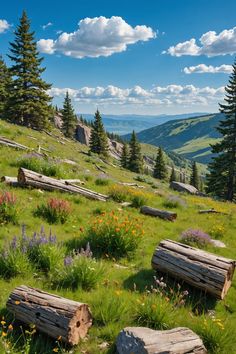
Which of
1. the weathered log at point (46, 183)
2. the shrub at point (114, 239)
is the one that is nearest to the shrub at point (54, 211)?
the shrub at point (114, 239)

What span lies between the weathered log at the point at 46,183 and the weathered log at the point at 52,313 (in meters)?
7.34

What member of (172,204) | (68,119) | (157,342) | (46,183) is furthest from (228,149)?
(68,119)

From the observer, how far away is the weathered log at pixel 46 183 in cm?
1220

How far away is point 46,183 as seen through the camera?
12555mm

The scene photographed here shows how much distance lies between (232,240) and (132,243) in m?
4.97

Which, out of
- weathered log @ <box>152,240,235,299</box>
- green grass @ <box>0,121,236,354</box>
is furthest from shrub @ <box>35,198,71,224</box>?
weathered log @ <box>152,240,235,299</box>

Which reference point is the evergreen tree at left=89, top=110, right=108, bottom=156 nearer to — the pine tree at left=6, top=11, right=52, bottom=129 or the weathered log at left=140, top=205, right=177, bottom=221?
the pine tree at left=6, top=11, right=52, bottom=129

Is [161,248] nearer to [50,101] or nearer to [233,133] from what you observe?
[233,133]

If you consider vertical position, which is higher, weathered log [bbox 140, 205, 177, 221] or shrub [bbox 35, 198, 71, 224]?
shrub [bbox 35, 198, 71, 224]

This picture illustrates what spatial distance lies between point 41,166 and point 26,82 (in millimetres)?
36093

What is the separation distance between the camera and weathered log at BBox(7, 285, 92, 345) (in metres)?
4.75

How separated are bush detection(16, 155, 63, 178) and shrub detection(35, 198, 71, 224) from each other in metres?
4.74

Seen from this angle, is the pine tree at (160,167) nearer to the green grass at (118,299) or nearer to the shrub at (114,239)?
the green grass at (118,299)

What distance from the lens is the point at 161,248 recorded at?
7477 mm
